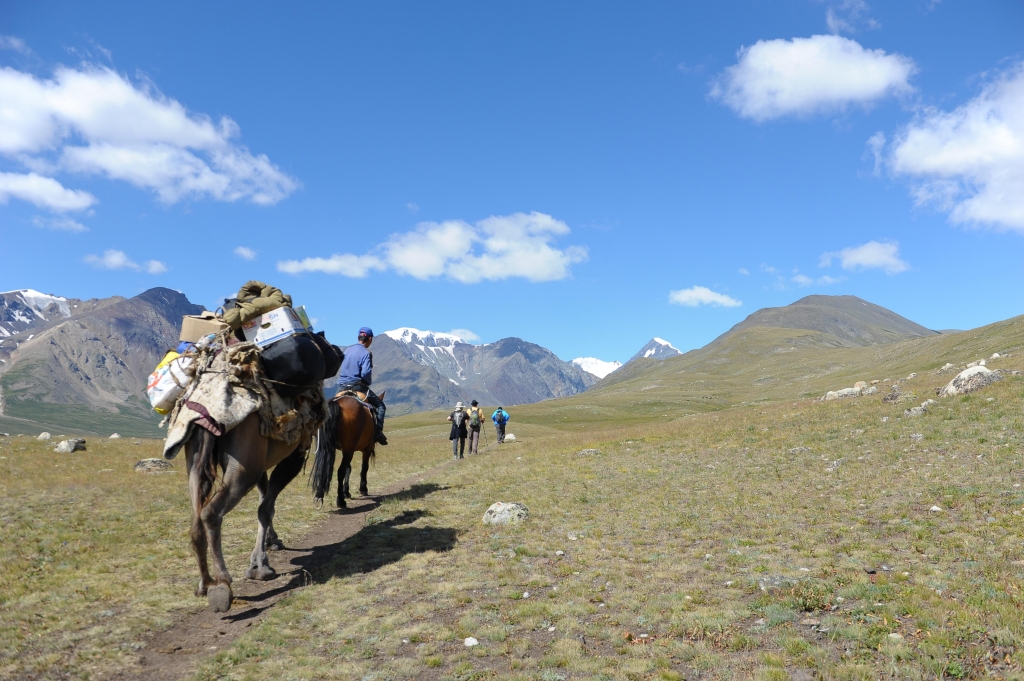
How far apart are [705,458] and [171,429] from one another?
753 inches

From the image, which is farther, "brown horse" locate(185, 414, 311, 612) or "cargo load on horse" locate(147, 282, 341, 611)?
"cargo load on horse" locate(147, 282, 341, 611)

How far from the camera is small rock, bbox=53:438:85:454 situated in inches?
1138

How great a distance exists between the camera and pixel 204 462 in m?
8.46

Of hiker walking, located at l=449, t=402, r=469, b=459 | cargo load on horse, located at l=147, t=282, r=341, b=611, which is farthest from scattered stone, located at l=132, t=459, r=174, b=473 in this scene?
cargo load on horse, located at l=147, t=282, r=341, b=611

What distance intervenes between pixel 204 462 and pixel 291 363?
2.12 metres

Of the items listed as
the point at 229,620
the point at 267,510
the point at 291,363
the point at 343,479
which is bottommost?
the point at 229,620

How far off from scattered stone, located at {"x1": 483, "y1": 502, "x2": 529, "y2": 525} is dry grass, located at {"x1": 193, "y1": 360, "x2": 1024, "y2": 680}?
0.48m

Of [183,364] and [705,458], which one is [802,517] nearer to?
[705,458]

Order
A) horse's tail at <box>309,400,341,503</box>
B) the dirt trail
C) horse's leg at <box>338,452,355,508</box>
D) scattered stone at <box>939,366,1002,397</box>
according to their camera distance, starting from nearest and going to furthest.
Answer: the dirt trail → horse's tail at <box>309,400,341,503</box> → horse's leg at <box>338,452,355,508</box> → scattered stone at <box>939,366,1002,397</box>

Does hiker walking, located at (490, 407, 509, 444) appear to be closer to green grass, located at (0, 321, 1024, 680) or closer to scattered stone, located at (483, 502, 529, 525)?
green grass, located at (0, 321, 1024, 680)

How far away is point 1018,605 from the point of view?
662 centimetres

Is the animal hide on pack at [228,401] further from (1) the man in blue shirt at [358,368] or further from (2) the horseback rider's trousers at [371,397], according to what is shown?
(2) the horseback rider's trousers at [371,397]

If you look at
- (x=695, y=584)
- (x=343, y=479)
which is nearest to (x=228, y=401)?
(x=695, y=584)

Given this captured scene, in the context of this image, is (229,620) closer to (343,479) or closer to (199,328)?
(199,328)
